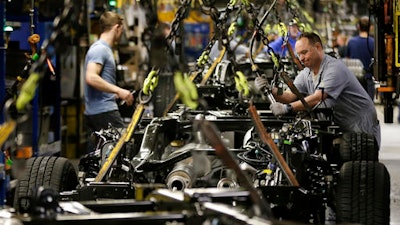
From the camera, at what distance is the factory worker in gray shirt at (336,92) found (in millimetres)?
9617

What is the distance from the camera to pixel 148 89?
716 centimetres

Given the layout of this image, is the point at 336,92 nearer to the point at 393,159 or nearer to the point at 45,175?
the point at 45,175

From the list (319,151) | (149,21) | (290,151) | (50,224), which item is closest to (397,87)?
(319,151)

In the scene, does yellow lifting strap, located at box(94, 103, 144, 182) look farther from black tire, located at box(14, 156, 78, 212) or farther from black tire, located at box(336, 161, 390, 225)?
black tire, located at box(336, 161, 390, 225)

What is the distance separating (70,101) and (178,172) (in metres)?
7.85

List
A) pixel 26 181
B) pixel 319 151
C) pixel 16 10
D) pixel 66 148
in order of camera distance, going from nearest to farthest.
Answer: pixel 26 181
pixel 319 151
pixel 16 10
pixel 66 148

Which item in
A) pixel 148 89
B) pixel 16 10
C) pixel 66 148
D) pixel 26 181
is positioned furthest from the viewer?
pixel 66 148

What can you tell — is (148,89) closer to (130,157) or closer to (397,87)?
(130,157)

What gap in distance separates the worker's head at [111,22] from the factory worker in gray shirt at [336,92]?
2043 millimetres

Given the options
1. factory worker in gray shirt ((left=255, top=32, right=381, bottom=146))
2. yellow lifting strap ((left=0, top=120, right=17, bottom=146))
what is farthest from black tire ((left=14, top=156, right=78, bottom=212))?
factory worker in gray shirt ((left=255, top=32, right=381, bottom=146))

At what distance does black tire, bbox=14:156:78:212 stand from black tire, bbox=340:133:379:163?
2637 mm

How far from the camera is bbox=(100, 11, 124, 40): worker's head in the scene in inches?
427

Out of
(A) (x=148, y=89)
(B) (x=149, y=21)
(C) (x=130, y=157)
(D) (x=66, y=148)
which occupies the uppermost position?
(B) (x=149, y=21)

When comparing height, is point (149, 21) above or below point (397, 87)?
above
